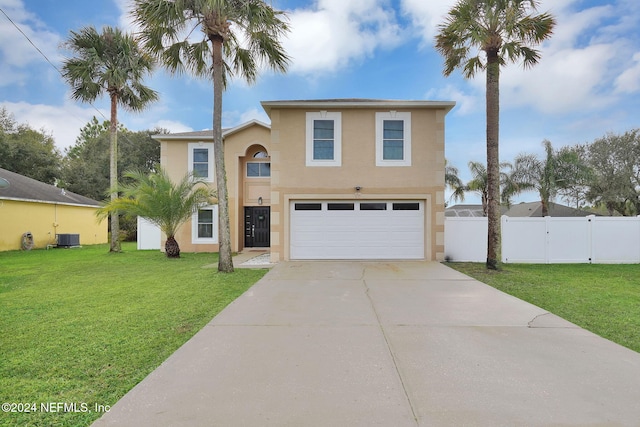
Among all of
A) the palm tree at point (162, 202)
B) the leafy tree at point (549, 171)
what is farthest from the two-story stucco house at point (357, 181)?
the leafy tree at point (549, 171)

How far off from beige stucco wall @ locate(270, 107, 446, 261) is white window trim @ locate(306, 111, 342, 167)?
0.15 m

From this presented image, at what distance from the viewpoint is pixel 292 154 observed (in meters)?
11.1

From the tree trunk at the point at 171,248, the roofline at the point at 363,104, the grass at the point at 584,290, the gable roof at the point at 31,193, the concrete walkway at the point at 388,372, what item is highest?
the roofline at the point at 363,104

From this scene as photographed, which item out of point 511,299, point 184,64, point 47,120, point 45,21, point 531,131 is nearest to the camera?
point 511,299

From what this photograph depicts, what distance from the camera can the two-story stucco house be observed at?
434 inches

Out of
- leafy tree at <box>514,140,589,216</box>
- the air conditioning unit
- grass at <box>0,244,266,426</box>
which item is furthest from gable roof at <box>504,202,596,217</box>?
the air conditioning unit

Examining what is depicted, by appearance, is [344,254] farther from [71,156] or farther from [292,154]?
[71,156]

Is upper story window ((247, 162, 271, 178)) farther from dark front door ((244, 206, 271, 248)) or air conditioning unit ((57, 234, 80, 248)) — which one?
air conditioning unit ((57, 234, 80, 248))

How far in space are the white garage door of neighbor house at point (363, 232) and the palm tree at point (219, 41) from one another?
120 inches

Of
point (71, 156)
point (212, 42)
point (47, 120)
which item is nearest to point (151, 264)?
point (212, 42)

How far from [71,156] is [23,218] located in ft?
86.8

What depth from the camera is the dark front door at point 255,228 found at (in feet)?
52.5

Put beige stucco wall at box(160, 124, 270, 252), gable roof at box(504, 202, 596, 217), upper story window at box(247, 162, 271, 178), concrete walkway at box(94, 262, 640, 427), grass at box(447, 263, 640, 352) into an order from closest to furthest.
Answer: concrete walkway at box(94, 262, 640, 427)
grass at box(447, 263, 640, 352)
beige stucco wall at box(160, 124, 270, 252)
upper story window at box(247, 162, 271, 178)
gable roof at box(504, 202, 596, 217)

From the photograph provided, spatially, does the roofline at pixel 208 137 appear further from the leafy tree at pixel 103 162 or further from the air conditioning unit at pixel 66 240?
the leafy tree at pixel 103 162
